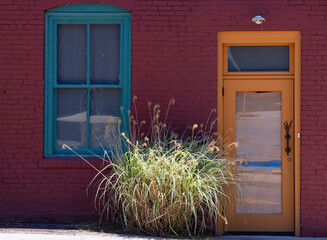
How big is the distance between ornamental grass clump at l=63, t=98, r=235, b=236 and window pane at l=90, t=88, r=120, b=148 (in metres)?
0.59

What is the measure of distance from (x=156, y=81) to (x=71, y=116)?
137 centimetres

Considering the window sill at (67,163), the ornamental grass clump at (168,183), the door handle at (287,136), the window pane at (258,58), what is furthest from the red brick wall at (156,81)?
the ornamental grass clump at (168,183)

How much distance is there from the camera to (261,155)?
7.32 meters

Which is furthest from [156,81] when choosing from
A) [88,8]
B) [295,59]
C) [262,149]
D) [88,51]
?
[295,59]

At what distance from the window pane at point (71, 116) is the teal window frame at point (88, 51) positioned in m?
0.10

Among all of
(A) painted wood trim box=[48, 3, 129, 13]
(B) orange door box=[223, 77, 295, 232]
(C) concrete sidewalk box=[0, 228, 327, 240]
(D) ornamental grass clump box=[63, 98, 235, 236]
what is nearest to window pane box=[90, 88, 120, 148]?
(D) ornamental grass clump box=[63, 98, 235, 236]

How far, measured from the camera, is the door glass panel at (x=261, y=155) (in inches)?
287

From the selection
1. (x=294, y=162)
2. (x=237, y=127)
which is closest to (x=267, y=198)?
(x=294, y=162)

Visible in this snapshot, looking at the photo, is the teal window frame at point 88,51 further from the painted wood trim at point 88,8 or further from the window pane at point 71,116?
the window pane at point 71,116

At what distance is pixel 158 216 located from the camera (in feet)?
20.9

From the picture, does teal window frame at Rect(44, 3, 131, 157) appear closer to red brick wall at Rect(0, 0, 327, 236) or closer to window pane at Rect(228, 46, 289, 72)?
red brick wall at Rect(0, 0, 327, 236)

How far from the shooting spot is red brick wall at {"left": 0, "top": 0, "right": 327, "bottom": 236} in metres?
7.11

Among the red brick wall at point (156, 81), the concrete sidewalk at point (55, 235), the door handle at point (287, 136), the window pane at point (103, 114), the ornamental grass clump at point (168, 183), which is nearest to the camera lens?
the concrete sidewalk at point (55, 235)

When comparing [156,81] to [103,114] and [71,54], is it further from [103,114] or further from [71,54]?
[71,54]
